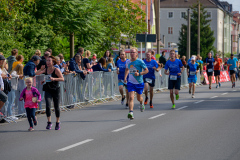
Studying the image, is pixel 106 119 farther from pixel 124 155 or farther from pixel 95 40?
pixel 95 40

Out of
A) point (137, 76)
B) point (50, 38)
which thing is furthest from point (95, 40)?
point (137, 76)

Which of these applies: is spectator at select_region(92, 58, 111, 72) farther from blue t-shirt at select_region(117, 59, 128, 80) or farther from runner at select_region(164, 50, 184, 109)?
runner at select_region(164, 50, 184, 109)

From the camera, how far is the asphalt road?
27.2 ft

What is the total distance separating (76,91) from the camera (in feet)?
58.9

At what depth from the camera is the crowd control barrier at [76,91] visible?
14.1 metres

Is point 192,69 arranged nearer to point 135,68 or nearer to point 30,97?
point 135,68

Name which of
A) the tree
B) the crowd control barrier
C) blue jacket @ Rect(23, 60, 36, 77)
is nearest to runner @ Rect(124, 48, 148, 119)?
blue jacket @ Rect(23, 60, 36, 77)

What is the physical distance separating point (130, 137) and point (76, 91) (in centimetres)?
784

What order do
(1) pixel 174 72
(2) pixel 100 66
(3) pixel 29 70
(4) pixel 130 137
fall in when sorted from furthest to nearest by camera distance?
(2) pixel 100 66, (1) pixel 174 72, (3) pixel 29 70, (4) pixel 130 137

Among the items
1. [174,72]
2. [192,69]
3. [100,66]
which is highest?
[100,66]

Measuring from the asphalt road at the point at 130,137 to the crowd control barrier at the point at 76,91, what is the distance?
0.54 m

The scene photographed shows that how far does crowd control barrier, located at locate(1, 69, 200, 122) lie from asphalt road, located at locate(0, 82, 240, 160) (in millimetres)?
543

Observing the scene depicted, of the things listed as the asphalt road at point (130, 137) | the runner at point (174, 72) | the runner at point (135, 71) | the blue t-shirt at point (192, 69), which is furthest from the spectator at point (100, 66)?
the runner at point (135, 71)

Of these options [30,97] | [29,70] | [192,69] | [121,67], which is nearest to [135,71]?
[29,70]
